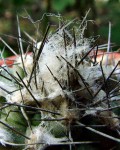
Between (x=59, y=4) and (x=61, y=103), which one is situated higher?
(x=59, y=4)

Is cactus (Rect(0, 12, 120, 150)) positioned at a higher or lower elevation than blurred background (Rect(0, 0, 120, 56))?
lower

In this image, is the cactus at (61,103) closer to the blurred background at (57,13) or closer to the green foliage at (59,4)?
the blurred background at (57,13)

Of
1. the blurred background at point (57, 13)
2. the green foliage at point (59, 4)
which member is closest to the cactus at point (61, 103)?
the blurred background at point (57, 13)

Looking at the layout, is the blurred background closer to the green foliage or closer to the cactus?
the green foliage

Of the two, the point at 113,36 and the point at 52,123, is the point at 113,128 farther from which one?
the point at 113,36

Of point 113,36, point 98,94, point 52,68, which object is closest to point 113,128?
point 98,94

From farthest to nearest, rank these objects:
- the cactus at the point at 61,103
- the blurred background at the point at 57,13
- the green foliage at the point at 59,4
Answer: the green foliage at the point at 59,4, the blurred background at the point at 57,13, the cactus at the point at 61,103

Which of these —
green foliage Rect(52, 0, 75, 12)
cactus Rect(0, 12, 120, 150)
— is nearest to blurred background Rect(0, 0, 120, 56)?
green foliage Rect(52, 0, 75, 12)

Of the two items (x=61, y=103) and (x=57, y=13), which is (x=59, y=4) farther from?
(x=61, y=103)

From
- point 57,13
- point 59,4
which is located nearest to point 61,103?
point 57,13

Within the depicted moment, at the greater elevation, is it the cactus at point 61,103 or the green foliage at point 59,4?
the green foliage at point 59,4
